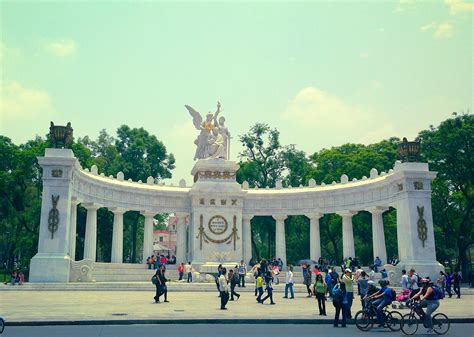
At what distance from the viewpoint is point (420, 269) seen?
4069 cm

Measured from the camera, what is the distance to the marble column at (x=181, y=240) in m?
54.3

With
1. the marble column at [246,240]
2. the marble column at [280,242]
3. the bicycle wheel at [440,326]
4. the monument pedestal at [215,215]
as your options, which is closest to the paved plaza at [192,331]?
the bicycle wheel at [440,326]

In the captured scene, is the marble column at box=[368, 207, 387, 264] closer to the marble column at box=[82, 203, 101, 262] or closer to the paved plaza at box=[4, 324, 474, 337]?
the marble column at box=[82, 203, 101, 262]

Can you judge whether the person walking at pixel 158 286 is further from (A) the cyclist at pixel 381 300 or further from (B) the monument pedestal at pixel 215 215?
(B) the monument pedestal at pixel 215 215

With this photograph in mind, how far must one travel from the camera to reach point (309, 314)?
22.3 metres

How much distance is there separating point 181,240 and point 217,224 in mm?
5790

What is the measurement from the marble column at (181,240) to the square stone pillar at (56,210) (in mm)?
16330

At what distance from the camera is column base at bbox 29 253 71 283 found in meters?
37.9

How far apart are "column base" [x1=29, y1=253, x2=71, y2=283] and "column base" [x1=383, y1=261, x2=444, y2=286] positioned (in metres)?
27.1

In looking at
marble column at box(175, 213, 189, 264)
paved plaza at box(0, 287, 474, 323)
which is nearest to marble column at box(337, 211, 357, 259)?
marble column at box(175, 213, 189, 264)

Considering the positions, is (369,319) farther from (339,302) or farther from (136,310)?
(136,310)

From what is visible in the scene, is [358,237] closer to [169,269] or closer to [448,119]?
[448,119]

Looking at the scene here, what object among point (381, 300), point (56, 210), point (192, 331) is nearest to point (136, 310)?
point (192, 331)

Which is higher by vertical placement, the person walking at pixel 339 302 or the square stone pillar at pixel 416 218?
the square stone pillar at pixel 416 218
